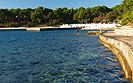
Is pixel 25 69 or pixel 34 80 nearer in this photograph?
pixel 34 80

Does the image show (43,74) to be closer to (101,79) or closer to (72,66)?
(72,66)

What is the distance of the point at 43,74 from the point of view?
12.5 m

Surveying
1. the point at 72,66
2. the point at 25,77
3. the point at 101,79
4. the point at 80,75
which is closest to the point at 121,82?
the point at 101,79

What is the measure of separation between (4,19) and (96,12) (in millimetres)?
81308

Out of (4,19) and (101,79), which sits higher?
(4,19)

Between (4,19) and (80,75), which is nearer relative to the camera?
(80,75)

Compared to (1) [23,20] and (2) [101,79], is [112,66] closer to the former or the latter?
(2) [101,79]

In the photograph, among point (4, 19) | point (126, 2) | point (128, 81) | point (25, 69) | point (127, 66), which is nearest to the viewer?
point (128, 81)

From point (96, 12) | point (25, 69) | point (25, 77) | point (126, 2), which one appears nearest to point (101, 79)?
point (25, 77)

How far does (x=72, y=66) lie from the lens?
14.7 m

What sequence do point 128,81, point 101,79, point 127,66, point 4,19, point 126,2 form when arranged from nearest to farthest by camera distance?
point 128,81 → point 101,79 → point 127,66 → point 126,2 → point 4,19

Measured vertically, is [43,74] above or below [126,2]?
below

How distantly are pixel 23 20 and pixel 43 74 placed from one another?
150923 millimetres

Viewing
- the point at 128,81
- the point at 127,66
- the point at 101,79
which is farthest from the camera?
the point at 127,66
